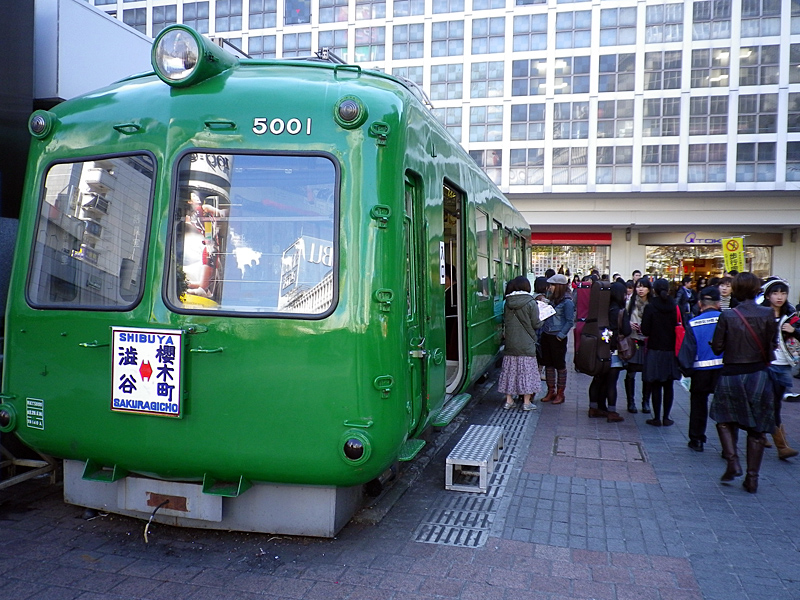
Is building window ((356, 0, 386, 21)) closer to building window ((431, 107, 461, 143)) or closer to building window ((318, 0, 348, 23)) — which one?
building window ((318, 0, 348, 23))

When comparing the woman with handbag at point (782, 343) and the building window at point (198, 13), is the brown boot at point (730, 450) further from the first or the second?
the building window at point (198, 13)

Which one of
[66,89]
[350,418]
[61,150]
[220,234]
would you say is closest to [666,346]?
[350,418]

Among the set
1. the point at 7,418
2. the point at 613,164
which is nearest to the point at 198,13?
the point at 613,164

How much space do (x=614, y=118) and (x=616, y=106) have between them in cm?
55

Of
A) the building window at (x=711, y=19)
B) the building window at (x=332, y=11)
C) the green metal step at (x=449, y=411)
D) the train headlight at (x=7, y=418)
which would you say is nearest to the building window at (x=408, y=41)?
the building window at (x=332, y=11)

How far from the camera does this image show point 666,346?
762 cm

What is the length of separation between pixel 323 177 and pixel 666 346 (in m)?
5.33

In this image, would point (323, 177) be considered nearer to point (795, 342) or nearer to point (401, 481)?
point (401, 481)

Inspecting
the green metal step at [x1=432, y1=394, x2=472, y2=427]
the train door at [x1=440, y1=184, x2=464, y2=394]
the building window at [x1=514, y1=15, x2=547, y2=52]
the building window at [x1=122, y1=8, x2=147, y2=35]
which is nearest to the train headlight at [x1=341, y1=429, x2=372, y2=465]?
the green metal step at [x1=432, y1=394, x2=472, y2=427]

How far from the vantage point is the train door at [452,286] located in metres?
6.45

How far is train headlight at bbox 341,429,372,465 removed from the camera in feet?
12.0

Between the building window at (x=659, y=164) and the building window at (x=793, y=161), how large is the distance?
460 centimetres

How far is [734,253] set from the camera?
14.4 m

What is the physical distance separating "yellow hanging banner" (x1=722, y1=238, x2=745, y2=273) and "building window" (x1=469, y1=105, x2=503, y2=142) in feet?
61.7
